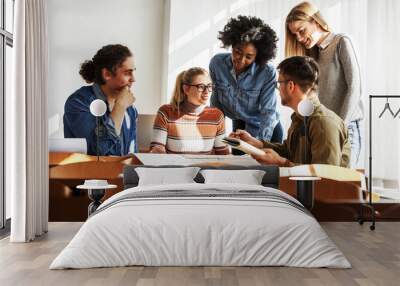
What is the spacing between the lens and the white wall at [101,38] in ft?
26.7

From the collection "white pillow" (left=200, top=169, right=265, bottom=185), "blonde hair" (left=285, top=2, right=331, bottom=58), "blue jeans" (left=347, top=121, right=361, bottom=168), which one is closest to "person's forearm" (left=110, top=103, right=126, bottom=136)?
"white pillow" (left=200, top=169, right=265, bottom=185)

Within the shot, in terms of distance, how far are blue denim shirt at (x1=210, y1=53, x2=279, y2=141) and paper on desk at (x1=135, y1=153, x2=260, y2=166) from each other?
16.3 inches

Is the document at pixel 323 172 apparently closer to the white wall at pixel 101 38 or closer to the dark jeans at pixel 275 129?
the dark jeans at pixel 275 129

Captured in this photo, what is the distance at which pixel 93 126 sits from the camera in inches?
316

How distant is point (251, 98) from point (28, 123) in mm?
3054

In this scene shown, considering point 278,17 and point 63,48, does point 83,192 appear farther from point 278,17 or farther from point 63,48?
point 278,17

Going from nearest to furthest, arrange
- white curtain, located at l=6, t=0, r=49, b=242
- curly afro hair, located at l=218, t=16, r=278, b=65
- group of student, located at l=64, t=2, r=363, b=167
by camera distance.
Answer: white curtain, located at l=6, t=0, r=49, b=242 → group of student, located at l=64, t=2, r=363, b=167 → curly afro hair, located at l=218, t=16, r=278, b=65

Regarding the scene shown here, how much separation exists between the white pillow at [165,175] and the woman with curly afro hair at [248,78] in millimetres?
1000

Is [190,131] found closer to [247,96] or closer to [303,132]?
[247,96]

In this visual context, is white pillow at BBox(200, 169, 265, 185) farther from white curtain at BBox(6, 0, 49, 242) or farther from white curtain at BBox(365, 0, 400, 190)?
white curtain at BBox(6, 0, 49, 242)

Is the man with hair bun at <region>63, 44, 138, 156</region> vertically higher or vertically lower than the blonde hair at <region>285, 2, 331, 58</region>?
lower

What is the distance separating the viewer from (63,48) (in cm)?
815

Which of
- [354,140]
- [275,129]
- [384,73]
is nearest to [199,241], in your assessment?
[275,129]

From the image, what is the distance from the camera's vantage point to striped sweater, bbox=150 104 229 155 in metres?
8.14
